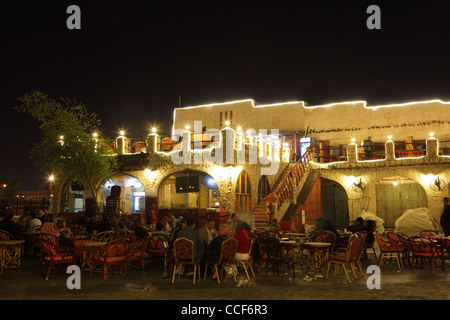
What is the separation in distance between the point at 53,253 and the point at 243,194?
31.7ft

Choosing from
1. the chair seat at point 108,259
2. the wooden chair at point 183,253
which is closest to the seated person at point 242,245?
the wooden chair at point 183,253

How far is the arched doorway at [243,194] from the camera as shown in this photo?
16875mm

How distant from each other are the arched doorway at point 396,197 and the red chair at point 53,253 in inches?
670

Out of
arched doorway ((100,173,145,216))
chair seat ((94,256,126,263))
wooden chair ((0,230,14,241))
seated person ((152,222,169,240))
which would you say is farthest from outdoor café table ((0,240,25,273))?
arched doorway ((100,173,145,216))

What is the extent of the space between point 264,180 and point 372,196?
243 inches

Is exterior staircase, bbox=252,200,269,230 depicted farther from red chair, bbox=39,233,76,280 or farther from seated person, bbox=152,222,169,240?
red chair, bbox=39,233,76,280

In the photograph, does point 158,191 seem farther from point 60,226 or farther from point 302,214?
point 60,226

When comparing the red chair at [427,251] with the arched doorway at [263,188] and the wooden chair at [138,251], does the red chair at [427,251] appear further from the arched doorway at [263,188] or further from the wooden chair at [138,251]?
the arched doorway at [263,188]

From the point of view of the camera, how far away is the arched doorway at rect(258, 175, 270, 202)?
18.3 metres

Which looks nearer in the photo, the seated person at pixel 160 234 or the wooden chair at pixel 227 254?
the wooden chair at pixel 227 254

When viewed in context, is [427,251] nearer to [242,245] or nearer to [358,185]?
[242,245]

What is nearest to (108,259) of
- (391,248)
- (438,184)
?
(391,248)

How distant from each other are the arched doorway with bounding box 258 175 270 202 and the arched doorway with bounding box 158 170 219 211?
6.46 ft

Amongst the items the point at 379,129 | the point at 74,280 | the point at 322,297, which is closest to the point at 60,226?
the point at 74,280
